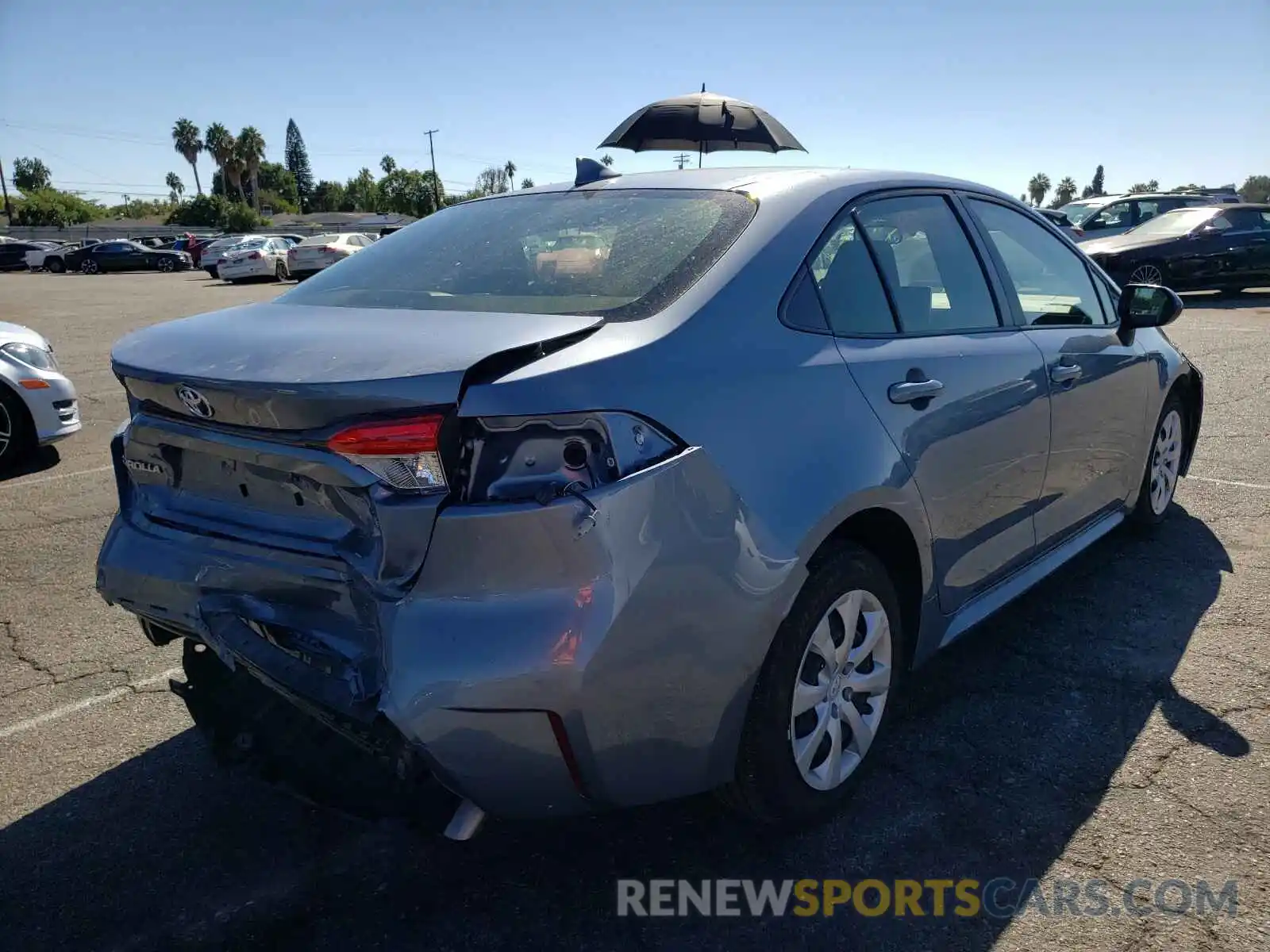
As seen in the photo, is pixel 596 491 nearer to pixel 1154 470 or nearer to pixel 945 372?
pixel 945 372

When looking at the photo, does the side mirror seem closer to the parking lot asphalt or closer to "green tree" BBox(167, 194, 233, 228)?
the parking lot asphalt

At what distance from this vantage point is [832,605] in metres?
2.38

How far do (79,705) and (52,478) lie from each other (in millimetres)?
3520

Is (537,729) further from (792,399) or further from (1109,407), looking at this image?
(1109,407)

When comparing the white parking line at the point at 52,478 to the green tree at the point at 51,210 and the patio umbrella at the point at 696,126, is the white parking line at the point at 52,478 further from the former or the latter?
the green tree at the point at 51,210

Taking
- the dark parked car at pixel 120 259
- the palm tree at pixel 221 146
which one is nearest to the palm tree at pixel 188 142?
the palm tree at pixel 221 146

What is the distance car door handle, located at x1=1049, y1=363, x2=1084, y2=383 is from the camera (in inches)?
129

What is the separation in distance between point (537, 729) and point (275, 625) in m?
0.66

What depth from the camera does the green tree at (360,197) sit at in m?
126

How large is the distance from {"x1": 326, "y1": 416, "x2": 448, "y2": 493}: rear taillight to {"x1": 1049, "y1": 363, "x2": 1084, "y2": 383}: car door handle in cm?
229

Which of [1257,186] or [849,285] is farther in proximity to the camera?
[1257,186]

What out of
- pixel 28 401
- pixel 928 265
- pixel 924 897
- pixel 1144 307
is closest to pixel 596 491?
pixel 924 897

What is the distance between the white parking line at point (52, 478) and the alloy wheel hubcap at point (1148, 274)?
13694mm

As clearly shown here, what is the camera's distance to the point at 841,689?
250 centimetres
